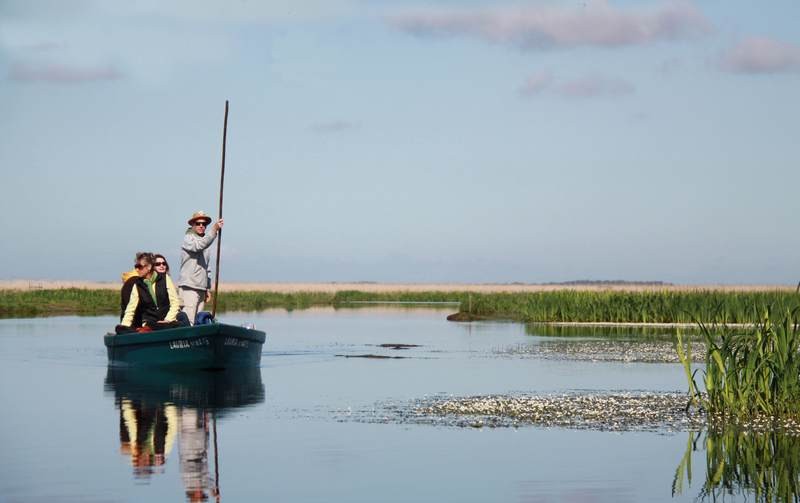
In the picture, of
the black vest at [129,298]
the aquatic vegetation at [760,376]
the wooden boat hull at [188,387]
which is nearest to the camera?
the aquatic vegetation at [760,376]

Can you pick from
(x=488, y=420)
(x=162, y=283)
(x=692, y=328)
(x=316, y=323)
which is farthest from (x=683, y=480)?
(x=316, y=323)

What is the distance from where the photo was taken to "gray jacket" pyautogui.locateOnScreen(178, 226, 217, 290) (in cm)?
2477

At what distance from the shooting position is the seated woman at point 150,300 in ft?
82.2

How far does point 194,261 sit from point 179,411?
7.60m

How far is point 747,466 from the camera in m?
12.8

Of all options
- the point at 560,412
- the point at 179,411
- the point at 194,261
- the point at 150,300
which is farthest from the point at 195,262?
the point at 560,412

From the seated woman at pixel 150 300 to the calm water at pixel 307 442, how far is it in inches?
44.3

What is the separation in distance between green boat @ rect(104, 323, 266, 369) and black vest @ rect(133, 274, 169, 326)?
1.59ft

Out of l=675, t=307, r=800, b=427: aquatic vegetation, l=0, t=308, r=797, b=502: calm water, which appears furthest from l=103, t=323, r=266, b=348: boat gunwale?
l=675, t=307, r=800, b=427: aquatic vegetation

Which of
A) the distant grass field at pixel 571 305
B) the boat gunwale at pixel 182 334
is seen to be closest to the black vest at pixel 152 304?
the boat gunwale at pixel 182 334

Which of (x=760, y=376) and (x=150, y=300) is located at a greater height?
(x=150, y=300)

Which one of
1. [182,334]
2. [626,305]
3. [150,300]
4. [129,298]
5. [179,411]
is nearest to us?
[179,411]

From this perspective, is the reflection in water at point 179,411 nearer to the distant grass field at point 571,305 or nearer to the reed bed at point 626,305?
the distant grass field at point 571,305

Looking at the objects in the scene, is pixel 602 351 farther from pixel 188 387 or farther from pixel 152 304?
pixel 188 387
